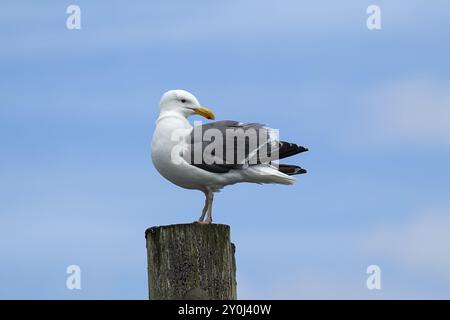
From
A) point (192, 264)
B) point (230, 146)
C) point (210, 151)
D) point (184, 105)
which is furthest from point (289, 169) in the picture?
point (192, 264)

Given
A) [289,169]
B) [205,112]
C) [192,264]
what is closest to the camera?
[192,264]

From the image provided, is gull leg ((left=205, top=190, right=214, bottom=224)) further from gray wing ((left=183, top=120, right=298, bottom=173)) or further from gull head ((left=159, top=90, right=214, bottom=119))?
gull head ((left=159, top=90, right=214, bottom=119))

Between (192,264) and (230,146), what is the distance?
9.49 ft

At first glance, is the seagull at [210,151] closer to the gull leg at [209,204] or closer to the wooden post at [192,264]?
the gull leg at [209,204]

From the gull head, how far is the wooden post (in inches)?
119

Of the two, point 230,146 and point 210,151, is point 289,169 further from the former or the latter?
point 210,151

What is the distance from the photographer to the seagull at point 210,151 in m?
10.8

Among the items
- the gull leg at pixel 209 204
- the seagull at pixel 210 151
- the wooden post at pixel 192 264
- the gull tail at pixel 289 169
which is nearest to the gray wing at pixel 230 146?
the seagull at pixel 210 151

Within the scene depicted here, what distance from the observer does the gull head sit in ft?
37.6

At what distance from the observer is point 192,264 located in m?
8.48
